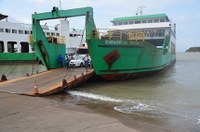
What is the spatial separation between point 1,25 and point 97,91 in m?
33.6

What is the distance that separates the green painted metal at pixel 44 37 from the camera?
1331cm

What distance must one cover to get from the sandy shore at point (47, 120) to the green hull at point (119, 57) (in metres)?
5.83

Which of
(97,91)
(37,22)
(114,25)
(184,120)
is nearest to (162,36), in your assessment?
Result: (114,25)

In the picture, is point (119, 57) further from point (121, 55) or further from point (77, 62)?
point (77, 62)

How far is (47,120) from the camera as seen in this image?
609cm

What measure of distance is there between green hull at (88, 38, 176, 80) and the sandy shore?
5.83 m

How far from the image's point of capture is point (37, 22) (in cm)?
1594

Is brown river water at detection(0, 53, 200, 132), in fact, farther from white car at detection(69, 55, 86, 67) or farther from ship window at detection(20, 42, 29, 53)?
ship window at detection(20, 42, 29, 53)

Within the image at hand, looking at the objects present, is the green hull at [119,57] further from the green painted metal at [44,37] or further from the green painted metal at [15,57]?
the green painted metal at [15,57]

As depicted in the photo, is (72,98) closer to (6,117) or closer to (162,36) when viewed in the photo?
(6,117)

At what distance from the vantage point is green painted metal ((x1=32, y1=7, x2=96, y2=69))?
43.7ft

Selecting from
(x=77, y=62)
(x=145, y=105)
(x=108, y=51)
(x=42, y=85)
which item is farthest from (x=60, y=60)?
(x=145, y=105)

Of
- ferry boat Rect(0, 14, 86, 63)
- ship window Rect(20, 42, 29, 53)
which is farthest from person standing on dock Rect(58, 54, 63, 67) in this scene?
ship window Rect(20, 42, 29, 53)

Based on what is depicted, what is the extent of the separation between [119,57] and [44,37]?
5.67 meters
